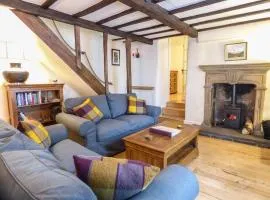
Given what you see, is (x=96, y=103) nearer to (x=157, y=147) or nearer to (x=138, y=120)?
(x=138, y=120)

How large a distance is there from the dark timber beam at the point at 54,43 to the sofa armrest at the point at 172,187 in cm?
273

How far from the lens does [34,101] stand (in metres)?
3.34

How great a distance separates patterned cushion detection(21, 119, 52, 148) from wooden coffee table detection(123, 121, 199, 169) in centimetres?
88


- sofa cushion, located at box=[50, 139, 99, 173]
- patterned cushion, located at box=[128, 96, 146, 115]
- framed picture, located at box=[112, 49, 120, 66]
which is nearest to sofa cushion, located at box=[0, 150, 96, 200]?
sofa cushion, located at box=[50, 139, 99, 173]

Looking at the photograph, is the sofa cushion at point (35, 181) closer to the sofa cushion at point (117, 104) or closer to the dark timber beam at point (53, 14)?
the dark timber beam at point (53, 14)

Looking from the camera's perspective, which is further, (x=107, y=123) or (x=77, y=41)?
(x=77, y=41)

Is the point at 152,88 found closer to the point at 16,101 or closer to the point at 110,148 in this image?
the point at 110,148

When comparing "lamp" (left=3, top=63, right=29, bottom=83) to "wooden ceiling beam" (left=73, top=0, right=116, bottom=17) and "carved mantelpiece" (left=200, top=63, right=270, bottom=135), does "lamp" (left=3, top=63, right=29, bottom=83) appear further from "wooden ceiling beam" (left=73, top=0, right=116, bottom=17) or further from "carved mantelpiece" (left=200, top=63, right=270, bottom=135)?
"carved mantelpiece" (left=200, top=63, right=270, bottom=135)

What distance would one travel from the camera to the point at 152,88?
519 centimetres

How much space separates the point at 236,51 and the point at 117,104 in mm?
2550

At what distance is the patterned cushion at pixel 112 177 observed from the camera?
0.80 meters

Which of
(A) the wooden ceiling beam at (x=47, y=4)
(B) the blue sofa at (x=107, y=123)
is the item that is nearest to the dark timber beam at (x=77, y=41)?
(A) the wooden ceiling beam at (x=47, y=4)

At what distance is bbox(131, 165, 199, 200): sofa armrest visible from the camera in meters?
0.90

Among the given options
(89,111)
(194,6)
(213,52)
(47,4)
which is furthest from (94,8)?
(213,52)
